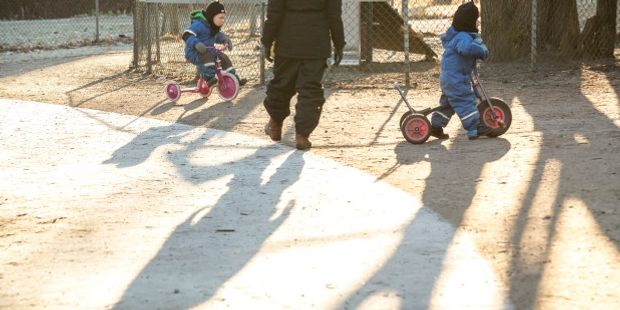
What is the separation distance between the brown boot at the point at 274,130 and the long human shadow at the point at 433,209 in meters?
1.06

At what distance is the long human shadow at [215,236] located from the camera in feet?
17.3

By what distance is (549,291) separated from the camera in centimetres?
515

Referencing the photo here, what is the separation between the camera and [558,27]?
55.0 ft

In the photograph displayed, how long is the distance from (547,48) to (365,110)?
574 cm

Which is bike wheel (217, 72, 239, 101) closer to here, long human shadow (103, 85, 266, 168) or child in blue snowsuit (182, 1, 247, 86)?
long human shadow (103, 85, 266, 168)

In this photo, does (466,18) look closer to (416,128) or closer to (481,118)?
(481,118)

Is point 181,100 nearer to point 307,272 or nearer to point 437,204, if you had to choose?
point 437,204

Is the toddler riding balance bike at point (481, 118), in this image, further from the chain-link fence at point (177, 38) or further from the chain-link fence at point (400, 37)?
the chain-link fence at point (400, 37)

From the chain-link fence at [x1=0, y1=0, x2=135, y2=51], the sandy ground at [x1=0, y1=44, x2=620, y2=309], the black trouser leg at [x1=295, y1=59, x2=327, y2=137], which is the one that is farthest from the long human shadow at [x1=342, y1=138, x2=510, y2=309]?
the chain-link fence at [x1=0, y1=0, x2=135, y2=51]

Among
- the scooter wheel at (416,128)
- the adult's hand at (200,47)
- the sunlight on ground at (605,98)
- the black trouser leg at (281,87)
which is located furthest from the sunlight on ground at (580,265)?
the adult's hand at (200,47)

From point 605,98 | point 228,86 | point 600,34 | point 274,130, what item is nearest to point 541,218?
point 274,130

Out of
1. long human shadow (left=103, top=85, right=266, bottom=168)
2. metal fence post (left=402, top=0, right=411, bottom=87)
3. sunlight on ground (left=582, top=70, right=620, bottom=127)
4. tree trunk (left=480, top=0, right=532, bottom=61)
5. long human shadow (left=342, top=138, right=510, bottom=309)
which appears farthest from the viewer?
tree trunk (left=480, top=0, right=532, bottom=61)

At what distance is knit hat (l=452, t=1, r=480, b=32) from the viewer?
9.55 metres

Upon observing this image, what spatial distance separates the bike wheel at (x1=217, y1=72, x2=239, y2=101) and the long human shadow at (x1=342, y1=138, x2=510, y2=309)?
140 inches
